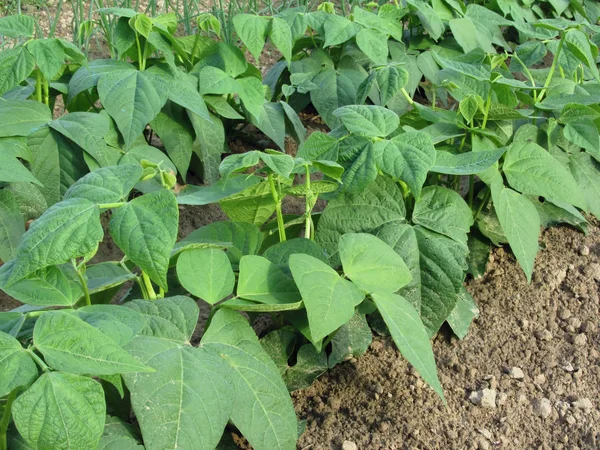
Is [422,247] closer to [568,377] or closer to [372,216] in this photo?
[372,216]

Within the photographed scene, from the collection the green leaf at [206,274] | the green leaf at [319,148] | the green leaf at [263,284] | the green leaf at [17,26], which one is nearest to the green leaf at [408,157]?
the green leaf at [319,148]

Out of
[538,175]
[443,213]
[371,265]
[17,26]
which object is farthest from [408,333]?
[17,26]

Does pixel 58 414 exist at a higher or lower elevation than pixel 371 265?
higher

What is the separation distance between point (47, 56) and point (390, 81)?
960mm

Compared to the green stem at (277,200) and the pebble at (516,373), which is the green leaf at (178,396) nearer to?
the green stem at (277,200)

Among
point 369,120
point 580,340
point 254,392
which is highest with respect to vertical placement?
point 369,120

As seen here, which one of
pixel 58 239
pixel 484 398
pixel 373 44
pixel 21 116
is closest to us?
pixel 58 239

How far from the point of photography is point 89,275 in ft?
5.61

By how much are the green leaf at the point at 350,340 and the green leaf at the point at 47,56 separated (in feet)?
3.55

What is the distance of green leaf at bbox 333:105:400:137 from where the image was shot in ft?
6.20

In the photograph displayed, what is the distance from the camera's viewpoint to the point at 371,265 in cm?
165

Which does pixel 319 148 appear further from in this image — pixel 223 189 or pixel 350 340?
pixel 350 340

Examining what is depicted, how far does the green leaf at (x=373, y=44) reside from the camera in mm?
2656

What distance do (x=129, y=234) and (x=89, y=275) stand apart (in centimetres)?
32
